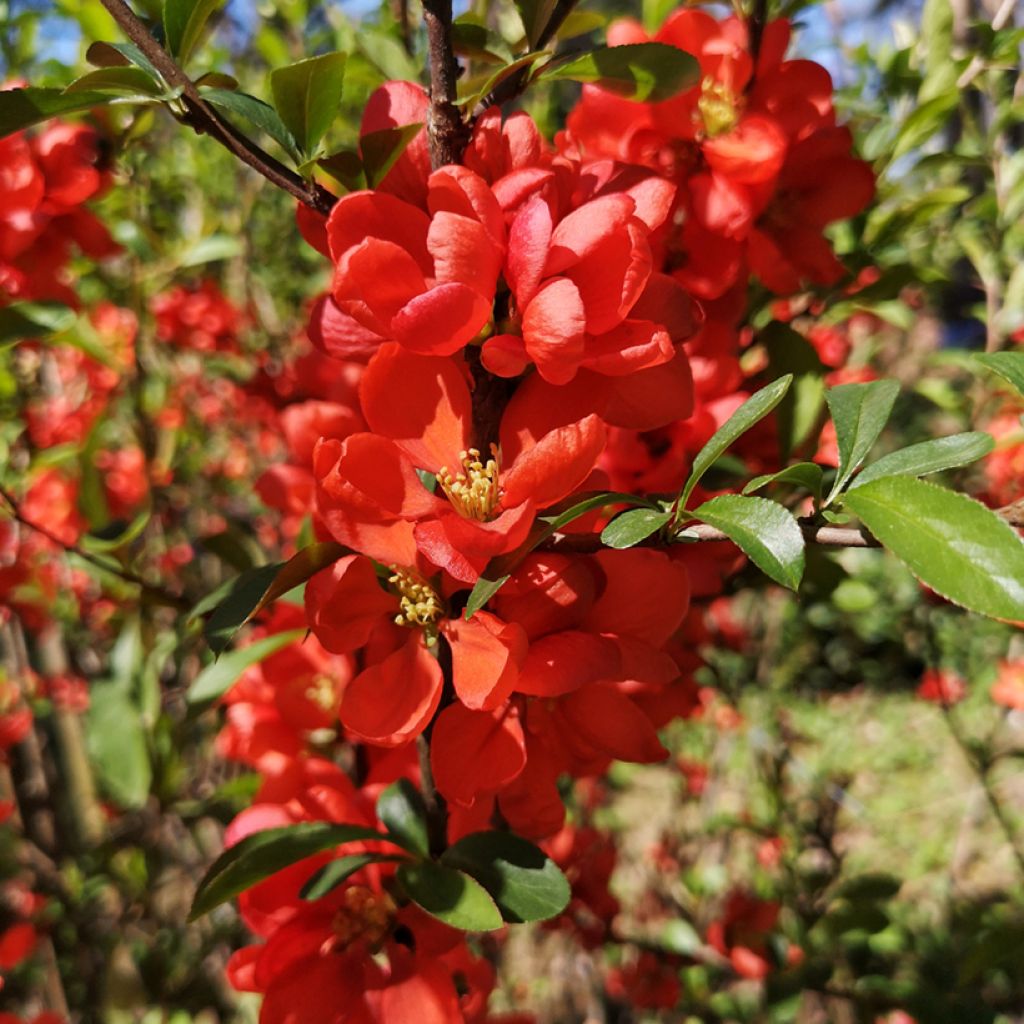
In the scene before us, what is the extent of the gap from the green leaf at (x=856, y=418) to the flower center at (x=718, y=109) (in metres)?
0.32

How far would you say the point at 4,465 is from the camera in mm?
1173

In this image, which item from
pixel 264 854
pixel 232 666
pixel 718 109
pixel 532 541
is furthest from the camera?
pixel 232 666

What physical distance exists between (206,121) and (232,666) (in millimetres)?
516

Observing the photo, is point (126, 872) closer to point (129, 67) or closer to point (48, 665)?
point (48, 665)

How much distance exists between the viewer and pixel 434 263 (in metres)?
0.53

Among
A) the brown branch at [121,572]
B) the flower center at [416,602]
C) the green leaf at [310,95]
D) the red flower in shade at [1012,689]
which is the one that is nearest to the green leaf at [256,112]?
the green leaf at [310,95]

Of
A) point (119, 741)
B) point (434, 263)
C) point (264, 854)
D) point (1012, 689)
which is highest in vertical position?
point (434, 263)

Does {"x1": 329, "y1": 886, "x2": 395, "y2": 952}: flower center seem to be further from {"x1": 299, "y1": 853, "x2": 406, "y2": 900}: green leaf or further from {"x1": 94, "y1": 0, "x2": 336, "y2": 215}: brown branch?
{"x1": 94, "y1": 0, "x2": 336, "y2": 215}: brown branch

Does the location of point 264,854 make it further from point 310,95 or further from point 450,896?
point 310,95

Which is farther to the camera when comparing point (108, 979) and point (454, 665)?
point (108, 979)

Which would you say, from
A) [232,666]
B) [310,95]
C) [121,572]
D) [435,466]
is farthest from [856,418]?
[121,572]

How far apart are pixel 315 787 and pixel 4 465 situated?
0.74m

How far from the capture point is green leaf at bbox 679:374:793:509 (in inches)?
18.7

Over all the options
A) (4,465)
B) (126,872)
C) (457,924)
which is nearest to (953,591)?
(457,924)
